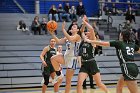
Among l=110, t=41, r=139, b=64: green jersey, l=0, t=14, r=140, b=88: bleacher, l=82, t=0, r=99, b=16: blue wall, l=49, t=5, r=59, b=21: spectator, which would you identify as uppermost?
l=82, t=0, r=99, b=16: blue wall

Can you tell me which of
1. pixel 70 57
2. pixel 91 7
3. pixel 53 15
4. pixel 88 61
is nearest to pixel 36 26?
pixel 53 15

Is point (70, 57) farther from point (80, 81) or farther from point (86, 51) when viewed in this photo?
point (80, 81)

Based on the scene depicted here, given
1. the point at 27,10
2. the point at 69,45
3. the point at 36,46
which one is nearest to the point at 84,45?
the point at 69,45

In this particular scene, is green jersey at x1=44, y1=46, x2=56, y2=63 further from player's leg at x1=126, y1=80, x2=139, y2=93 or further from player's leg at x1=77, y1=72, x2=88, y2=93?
player's leg at x1=126, y1=80, x2=139, y2=93

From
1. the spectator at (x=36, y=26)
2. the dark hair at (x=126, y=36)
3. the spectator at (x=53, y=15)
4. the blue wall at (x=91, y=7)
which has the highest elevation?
the blue wall at (x=91, y=7)

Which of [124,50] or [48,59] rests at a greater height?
[124,50]

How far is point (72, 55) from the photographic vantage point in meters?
8.30

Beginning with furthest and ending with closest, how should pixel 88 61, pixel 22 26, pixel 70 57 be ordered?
1. pixel 22 26
2. pixel 70 57
3. pixel 88 61

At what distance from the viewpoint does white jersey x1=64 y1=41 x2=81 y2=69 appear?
818 centimetres

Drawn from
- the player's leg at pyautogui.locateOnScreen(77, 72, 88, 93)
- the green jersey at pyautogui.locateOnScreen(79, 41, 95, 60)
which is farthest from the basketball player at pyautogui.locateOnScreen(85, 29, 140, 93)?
the green jersey at pyautogui.locateOnScreen(79, 41, 95, 60)

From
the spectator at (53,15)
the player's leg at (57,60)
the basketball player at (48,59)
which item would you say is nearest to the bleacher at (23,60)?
the spectator at (53,15)

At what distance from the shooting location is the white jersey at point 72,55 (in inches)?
322

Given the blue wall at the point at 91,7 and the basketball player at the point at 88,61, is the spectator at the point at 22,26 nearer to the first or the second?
the blue wall at the point at 91,7

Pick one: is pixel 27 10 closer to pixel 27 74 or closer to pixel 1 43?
pixel 1 43
